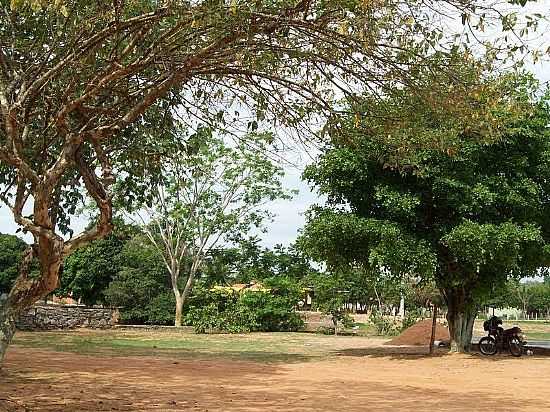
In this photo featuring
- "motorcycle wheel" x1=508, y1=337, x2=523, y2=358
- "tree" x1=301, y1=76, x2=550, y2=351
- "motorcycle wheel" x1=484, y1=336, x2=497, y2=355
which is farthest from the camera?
"motorcycle wheel" x1=484, y1=336, x2=497, y2=355

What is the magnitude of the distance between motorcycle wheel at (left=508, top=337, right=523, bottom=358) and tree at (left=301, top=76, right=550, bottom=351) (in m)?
2.15

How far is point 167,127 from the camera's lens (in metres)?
10.8

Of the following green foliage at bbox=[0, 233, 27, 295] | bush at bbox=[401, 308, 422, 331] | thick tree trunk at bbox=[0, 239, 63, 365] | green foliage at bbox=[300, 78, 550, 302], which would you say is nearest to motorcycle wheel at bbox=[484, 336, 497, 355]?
green foliage at bbox=[300, 78, 550, 302]

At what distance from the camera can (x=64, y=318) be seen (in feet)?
99.8

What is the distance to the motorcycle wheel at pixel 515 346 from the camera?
19.0 meters

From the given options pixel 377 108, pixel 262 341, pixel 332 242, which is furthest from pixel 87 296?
pixel 377 108

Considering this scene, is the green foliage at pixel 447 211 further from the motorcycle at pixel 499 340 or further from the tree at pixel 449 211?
the motorcycle at pixel 499 340

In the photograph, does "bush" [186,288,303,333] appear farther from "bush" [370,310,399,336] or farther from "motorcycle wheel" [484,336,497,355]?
"motorcycle wheel" [484,336,497,355]

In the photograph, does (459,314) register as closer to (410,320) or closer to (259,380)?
(259,380)

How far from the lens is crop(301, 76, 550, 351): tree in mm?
15719

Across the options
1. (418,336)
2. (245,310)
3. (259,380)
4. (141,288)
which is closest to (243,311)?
(245,310)

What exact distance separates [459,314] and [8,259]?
90.7 feet

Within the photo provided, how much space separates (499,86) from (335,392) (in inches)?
208

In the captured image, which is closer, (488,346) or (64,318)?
(488,346)
